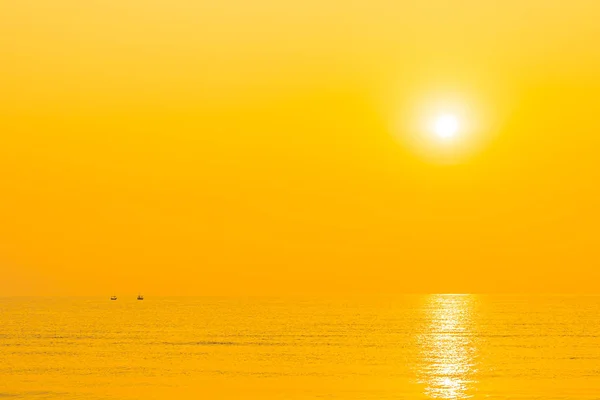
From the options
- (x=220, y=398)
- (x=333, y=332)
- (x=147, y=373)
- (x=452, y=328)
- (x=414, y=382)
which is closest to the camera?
(x=220, y=398)

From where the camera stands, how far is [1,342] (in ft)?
408

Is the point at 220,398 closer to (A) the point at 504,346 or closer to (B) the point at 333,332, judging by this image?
(A) the point at 504,346

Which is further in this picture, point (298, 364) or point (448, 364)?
point (448, 364)

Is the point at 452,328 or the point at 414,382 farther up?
the point at 452,328

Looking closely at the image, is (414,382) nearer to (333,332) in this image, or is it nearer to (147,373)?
(147,373)

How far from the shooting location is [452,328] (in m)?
174

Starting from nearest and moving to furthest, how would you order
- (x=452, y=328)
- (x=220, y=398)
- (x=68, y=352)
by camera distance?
(x=220, y=398) < (x=68, y=352) < (x=452, y=328)

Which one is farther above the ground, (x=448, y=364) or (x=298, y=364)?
(x=448, y=364)

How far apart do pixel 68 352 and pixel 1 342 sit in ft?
68.5

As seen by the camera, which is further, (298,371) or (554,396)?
(298,371)

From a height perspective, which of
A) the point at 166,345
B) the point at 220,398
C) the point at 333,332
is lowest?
the point at 220,398

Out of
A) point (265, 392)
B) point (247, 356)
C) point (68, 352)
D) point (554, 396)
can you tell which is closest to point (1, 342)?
point (68, 352)

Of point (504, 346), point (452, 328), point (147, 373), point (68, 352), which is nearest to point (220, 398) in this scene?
point (147, 373)

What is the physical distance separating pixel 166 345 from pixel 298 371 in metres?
37.5
